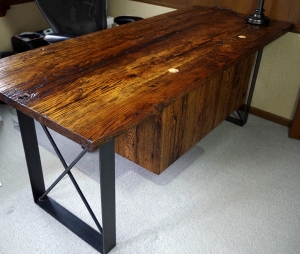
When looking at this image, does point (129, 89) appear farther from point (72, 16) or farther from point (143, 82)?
point (72, 16)

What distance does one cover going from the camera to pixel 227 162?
2203 mm

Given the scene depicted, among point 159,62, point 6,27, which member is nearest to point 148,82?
point 159,62

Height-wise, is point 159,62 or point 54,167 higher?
point 159,62

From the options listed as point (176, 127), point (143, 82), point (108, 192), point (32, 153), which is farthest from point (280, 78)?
point (32, 153)

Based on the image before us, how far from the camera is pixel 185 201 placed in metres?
1.88

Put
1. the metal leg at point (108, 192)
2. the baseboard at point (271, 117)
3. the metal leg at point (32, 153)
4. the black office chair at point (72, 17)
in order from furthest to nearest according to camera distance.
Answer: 1. the baseboard at point (271, 117)
2. the black office chair at point (72, 17)
3. the metal leg at point (32, 153)
4. the metal leg at point (108, 192)

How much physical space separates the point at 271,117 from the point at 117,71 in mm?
1631

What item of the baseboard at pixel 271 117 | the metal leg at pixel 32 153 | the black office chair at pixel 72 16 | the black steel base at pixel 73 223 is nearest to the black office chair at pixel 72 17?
the black office chair at pixel 72 16

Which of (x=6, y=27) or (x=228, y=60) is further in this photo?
(x=6, y=27)

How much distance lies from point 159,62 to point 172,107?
23 cm

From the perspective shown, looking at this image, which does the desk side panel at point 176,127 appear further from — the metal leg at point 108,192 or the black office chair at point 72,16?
the black office chair at point 72,16

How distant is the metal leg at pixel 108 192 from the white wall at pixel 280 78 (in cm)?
169

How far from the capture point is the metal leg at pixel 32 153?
1.55 m

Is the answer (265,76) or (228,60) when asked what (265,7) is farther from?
(228,60)
